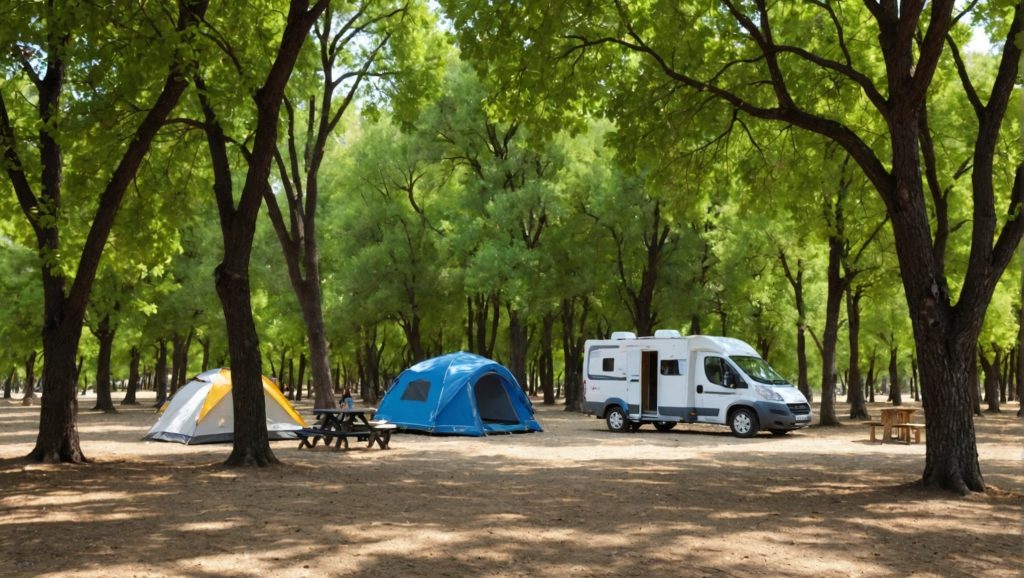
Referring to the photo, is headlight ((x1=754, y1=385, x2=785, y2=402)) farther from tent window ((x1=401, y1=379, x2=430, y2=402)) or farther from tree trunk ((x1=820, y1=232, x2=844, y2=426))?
tent window ((x1=401, y1=379, x2=430, y2=402))

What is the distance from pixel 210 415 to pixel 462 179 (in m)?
18.4

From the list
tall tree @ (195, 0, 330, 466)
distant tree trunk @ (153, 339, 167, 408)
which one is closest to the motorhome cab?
tall tree @ (195, 0, 330, 466)

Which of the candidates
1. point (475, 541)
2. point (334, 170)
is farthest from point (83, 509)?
point (334, 170)

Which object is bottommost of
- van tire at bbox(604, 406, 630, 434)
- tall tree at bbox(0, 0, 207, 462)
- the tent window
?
van tire at bbox(604, 406, 630, 434)

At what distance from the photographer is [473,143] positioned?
3123 cm

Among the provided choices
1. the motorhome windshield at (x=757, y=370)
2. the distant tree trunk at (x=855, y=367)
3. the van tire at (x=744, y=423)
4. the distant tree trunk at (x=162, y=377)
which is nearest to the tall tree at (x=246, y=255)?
the van tire at (x=744, y=423)

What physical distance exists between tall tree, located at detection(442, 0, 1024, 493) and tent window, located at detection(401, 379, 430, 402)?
31.6ft

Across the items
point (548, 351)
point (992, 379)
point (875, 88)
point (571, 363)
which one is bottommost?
point (992, 379)

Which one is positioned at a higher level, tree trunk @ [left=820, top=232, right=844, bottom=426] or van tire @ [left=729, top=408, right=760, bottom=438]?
tree trunk @ [left=820, top=232, right=844, bottom=426]

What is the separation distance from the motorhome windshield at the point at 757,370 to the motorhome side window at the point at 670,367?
56.6 inches

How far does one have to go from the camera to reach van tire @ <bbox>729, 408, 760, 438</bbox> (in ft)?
66.2

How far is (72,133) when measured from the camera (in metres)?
11.6

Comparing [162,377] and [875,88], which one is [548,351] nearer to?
[162,377]

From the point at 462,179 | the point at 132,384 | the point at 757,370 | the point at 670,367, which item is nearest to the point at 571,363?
the point at 462,179
